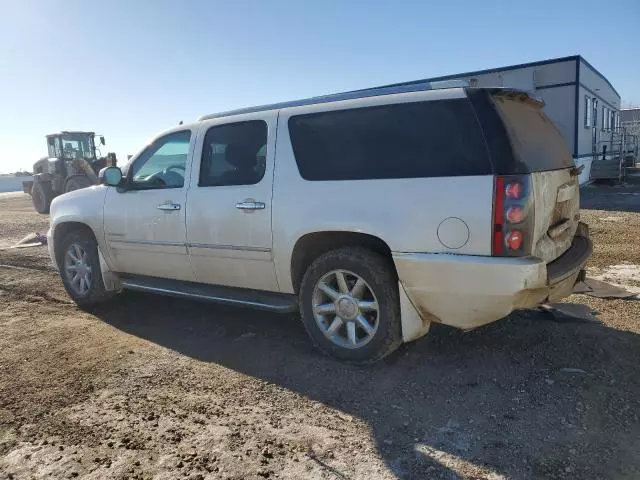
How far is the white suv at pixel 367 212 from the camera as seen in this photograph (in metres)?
3.29

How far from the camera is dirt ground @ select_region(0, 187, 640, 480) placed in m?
2.74

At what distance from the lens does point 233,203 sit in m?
4.36

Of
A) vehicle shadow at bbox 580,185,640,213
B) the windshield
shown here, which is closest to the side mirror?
vehicle shadow at bbox 580,185,640,213

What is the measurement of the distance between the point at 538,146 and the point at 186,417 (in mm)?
3007

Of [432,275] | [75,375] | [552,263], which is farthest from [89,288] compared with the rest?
[552,263]

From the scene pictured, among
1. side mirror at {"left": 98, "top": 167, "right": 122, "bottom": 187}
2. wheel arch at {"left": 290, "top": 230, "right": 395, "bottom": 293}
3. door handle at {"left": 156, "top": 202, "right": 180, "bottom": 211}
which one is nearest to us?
wheel arch at {"left": 290, "top": 230, "right": 395, "bottom": 293}

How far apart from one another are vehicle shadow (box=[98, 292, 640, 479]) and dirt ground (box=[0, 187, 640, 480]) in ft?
0.04

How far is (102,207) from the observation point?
17.8 feet

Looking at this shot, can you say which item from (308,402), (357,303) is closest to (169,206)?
(357,303)

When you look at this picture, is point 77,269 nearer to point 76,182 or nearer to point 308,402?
point 308,402

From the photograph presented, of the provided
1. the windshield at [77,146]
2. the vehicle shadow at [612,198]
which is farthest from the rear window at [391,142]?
the windshield at [77,146]

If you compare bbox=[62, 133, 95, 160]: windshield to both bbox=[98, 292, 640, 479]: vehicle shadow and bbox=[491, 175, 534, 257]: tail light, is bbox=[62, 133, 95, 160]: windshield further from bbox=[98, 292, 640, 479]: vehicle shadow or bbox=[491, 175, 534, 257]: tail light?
bbox=[491, 175, 534, 257]: tail light

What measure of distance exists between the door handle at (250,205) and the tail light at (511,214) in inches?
72.9

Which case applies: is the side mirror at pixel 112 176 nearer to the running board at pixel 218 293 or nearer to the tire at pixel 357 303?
the running board at pixel 218 293
